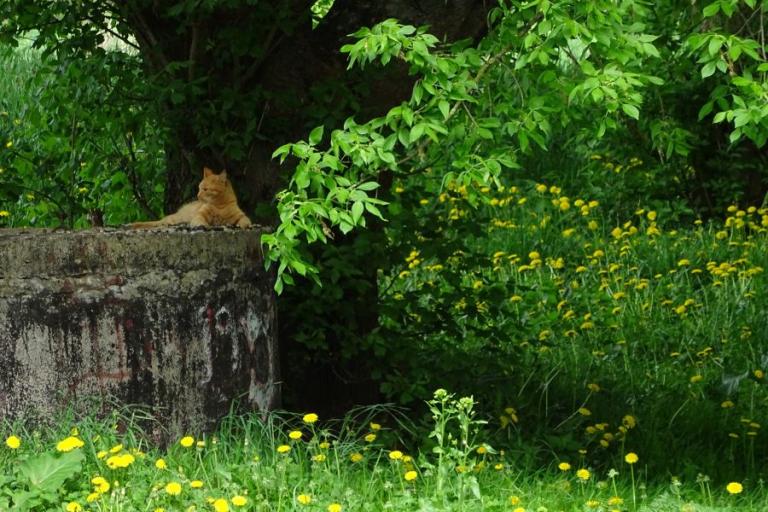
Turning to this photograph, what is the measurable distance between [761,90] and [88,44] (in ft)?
10.7

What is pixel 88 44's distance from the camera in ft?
18.8

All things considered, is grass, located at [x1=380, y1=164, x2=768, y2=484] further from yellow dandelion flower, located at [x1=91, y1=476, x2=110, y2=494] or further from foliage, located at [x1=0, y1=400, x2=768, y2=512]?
yellow dandelion flower, located at [x1=91, y1=476, x2=110, y2=494]

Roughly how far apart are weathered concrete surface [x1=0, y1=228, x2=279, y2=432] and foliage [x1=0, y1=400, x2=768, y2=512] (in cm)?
14

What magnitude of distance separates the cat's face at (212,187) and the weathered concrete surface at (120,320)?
0.37 metres

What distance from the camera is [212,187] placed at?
4867mm

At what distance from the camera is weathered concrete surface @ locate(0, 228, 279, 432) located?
4270 millimetres

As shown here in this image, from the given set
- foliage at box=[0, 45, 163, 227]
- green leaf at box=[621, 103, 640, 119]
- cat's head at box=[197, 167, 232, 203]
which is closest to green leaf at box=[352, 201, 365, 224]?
green leaf at box=[621, 103, 640, 119]

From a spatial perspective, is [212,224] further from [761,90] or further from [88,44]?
[761,90]

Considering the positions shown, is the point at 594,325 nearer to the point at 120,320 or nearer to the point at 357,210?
the point at 120,320

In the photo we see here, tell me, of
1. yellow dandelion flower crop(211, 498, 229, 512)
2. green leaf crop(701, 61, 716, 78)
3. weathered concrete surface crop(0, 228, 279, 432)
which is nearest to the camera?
yellow dandelion flower crop(211, 498, 229, 512)

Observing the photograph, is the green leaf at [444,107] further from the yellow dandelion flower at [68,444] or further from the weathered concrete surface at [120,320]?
the yellow dandelion flower at [68,444]

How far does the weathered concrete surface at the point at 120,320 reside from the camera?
427 cm

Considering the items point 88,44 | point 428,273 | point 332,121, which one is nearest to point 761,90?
point 332,121

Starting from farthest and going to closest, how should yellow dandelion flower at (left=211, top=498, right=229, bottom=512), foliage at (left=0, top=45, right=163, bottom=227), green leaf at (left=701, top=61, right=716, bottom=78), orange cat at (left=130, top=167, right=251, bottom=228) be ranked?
foliage at (left=0, top=45, right=163, bottom=227), orange cat at (left=130, top=167, right=251, bottom=228), green leaf at (left=701, top=61, right=716, bottom=78), yellow dandelion flower at (left=211, top=498, right=229, bottom=512)
